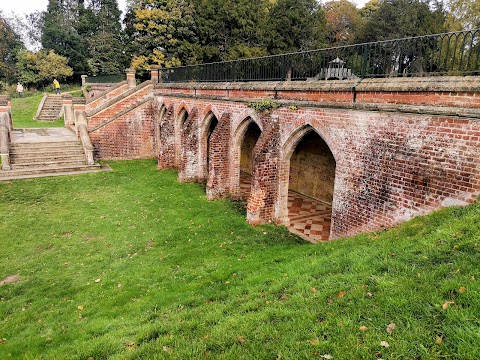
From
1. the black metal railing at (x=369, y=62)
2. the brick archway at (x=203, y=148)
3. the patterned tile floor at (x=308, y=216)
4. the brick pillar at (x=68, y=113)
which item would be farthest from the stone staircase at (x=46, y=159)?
Result: the black metal railing at (x=369, y=62)

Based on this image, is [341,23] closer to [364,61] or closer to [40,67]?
[40,67]

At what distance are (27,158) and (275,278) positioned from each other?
49.7 ft

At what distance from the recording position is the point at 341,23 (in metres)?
46.5

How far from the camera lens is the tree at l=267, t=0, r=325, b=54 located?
97.0 ft

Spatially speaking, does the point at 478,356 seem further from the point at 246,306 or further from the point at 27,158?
the point at 27,158

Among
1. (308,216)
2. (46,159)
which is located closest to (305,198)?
(308,216)

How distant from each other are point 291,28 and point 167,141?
18.8 meters

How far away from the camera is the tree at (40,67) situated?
42.9 m

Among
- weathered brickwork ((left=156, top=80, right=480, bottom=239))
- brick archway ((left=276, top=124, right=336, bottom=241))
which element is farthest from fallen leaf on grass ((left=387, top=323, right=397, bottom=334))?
brick archway ((left=276, top=124, right=336, bottom=241))

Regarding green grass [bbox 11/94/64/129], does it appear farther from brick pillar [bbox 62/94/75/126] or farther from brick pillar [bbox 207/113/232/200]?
brick pillar [bbox 207/113/232/200]

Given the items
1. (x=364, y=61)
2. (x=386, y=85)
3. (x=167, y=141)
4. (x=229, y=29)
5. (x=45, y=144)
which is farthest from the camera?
(x=229, y=29)

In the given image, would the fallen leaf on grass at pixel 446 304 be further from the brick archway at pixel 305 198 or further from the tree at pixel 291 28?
the tree at pixel 291 28

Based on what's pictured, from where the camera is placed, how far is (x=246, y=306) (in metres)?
5.04

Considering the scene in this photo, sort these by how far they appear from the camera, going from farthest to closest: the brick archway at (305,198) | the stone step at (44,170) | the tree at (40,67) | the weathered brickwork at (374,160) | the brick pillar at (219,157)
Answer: the tree at (40,67) → the stone step at (44,170) → the brick pillar at (219,157) → the brick archway at (305,198) → the weathered brickwork at (374,160)
